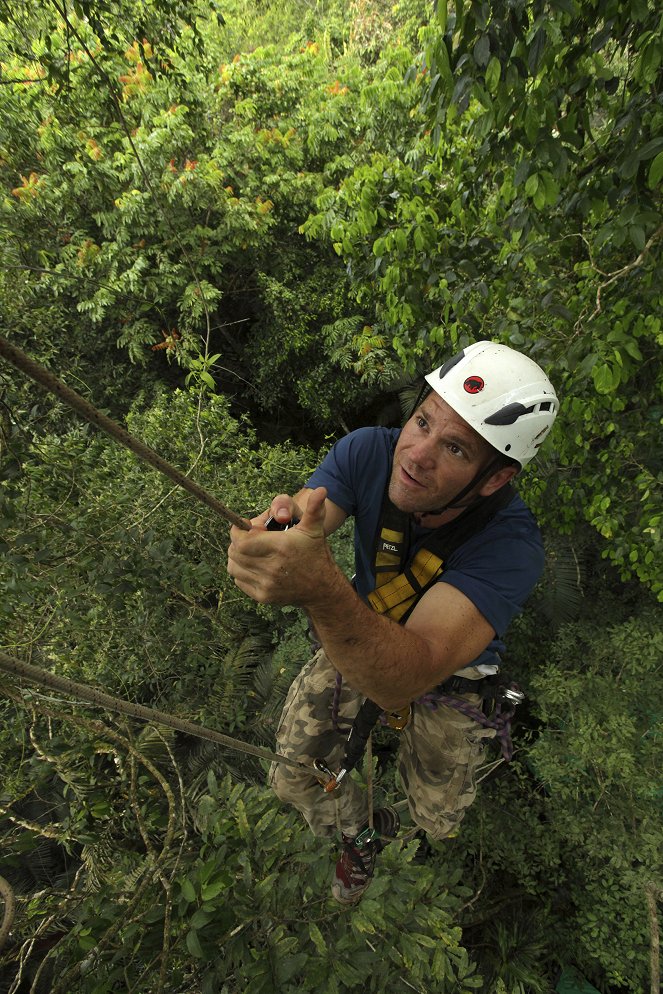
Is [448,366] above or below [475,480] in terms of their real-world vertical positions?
above

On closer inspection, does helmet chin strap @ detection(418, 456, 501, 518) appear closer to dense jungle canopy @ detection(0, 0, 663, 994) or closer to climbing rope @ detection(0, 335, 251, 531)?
dense jungle canopy @ detection(0, 0, 663, 994)

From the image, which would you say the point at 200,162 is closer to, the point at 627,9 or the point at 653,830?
the point at 627,9

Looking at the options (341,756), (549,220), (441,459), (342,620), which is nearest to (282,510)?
(342,620)

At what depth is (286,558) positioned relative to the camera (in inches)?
Result: 42.2

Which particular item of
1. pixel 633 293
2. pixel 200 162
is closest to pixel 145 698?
pixel 633 293

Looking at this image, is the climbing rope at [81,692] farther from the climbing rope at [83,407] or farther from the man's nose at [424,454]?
the man's nose at [424,454]

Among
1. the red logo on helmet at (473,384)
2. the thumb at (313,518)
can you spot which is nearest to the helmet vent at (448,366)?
the red logo on helmet at (473,384)

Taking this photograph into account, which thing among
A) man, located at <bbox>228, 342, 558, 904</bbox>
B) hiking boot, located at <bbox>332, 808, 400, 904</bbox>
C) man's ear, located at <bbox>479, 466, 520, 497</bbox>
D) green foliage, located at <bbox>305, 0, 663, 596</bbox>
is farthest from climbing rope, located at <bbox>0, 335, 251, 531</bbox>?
hiking boot, located at <bbox>332, 808, 400, 904</bbox>

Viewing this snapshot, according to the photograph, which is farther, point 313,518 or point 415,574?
point 415,574

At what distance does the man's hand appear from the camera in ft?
3.52

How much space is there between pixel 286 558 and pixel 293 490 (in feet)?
13.1

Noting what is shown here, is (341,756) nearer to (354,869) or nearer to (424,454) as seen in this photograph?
(354,869)

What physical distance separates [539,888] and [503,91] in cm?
494

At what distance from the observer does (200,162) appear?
6.08 meters
